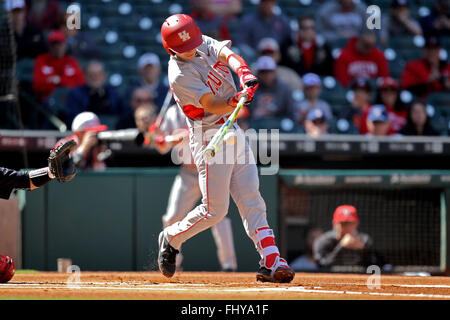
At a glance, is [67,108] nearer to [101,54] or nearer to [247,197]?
[101,54]

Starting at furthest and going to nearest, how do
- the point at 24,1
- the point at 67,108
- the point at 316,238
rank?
the point at 24,1, the point at 67,108, the point at 316,238

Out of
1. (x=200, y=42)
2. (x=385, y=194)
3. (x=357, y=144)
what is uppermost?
(x=200, y=42)

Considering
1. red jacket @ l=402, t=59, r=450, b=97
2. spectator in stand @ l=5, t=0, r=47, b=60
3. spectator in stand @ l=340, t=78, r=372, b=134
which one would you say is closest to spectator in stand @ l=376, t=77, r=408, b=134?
spectator in stand @ l=340, t=78, r=372, b=134

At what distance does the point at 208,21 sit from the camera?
34.7ft

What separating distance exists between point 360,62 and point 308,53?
0.69 meters

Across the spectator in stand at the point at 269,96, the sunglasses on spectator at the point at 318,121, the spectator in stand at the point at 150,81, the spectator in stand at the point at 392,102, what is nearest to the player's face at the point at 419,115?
the spectator in stand at the point at 392,102

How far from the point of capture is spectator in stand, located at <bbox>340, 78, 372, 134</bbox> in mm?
9523

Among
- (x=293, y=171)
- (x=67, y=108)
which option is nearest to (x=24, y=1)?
(x=67, y=108)

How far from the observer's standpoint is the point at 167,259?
5320mm

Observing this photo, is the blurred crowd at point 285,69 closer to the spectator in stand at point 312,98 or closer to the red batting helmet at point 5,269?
the spectator in stand at point 312,98

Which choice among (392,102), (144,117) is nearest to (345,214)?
(144,117)

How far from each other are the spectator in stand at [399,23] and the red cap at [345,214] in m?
4.64

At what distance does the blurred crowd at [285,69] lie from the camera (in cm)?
921
